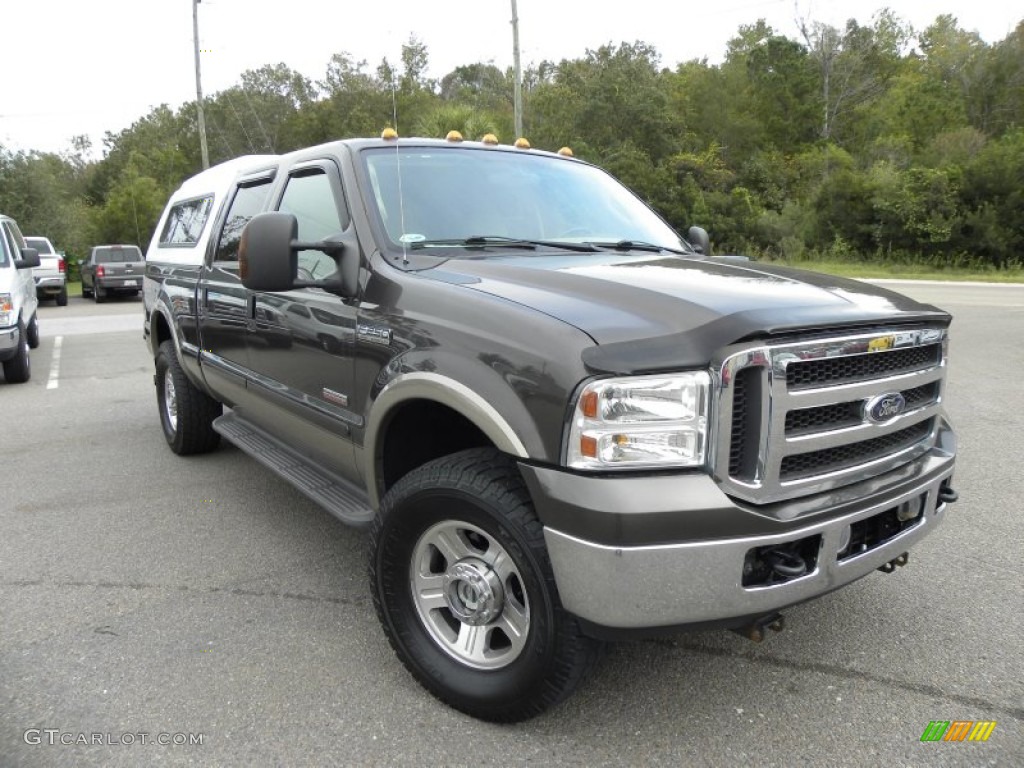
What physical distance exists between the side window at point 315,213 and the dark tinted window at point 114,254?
21719mm

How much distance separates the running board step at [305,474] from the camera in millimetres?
3148

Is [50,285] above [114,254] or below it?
below

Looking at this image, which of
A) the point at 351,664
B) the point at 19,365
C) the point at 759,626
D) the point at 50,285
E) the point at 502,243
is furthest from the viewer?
the point at 50,285

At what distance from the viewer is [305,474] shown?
3664 mm

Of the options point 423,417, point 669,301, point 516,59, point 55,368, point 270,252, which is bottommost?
point 55,368

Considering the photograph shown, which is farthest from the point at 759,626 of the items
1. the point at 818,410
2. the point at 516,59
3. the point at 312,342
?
the point at 516,59

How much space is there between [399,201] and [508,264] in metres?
0.65

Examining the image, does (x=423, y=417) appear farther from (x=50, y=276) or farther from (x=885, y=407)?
(x=50, y=276)

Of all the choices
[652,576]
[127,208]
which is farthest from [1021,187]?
[127,208]

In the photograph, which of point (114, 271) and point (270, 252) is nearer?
point (270, 252)

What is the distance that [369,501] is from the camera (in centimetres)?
316

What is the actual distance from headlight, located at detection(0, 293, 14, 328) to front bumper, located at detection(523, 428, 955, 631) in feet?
27.4

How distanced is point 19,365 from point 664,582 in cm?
912

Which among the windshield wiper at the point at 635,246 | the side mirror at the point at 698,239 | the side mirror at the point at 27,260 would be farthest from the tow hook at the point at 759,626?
the side mirror at the point at 27,260
